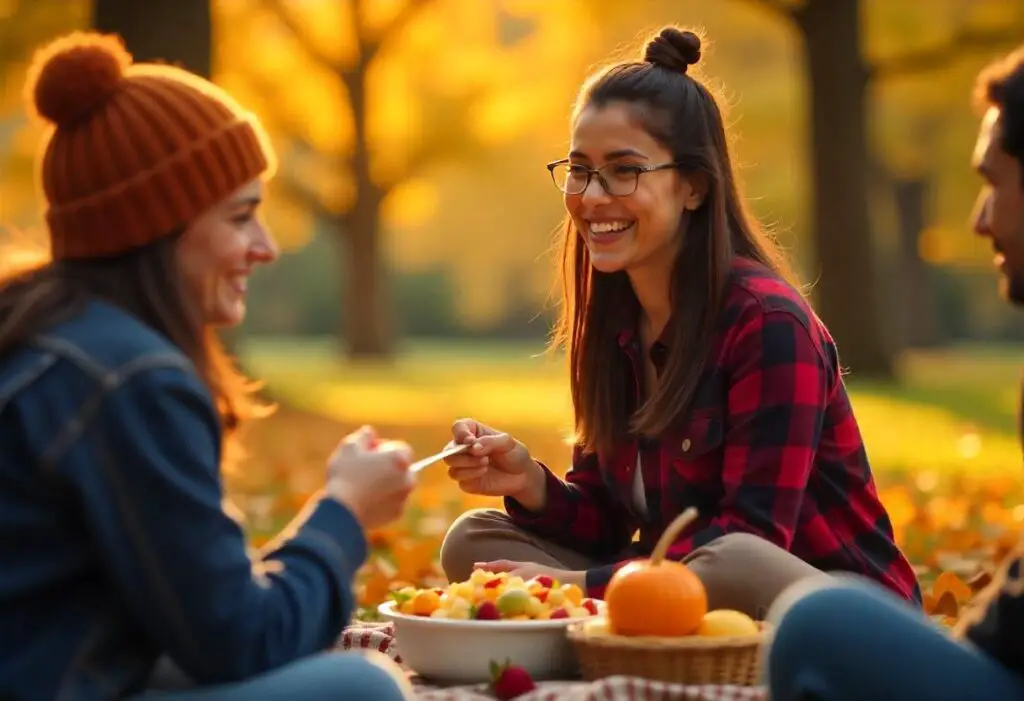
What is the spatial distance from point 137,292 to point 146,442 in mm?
363

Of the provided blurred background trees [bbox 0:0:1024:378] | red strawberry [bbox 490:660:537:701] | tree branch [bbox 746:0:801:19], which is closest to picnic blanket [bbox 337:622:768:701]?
red strawberry [bbox 490:660:537:701]

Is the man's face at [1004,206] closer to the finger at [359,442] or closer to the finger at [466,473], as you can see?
the finger at [359,442]

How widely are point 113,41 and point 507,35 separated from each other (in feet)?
137

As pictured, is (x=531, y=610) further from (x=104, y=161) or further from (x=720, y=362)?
(x=104, y=161)

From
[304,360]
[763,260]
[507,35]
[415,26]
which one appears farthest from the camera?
[507,35]

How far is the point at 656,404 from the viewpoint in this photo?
3941 millimetres

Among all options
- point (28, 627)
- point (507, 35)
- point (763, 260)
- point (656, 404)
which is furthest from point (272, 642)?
point (507, 35)

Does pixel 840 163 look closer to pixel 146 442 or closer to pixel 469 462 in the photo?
pixel 469 462

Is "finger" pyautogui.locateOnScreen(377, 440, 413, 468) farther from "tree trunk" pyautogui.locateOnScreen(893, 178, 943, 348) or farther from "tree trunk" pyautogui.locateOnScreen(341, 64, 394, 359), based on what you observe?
"tree trunk" pyautogui.locateOnScreen(893, 178, 943, 348)

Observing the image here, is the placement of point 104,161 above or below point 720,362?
above

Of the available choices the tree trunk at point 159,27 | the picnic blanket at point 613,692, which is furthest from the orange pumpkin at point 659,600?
the tree trunk at point 159,27

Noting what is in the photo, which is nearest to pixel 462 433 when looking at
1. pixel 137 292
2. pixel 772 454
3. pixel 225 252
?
pixel 772 454

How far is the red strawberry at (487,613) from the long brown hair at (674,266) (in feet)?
2.21

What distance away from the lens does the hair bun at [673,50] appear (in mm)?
4125
